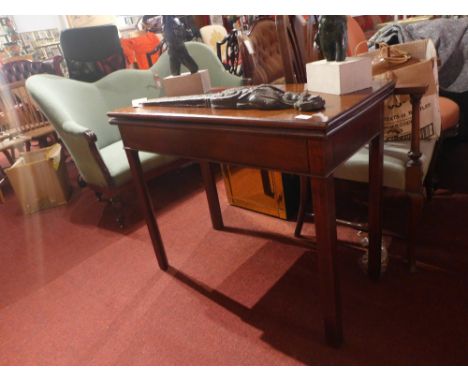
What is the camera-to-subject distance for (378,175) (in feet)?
4.36

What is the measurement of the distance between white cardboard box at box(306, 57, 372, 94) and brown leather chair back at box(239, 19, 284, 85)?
1.28m

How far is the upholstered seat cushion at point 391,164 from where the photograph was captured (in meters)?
1.36

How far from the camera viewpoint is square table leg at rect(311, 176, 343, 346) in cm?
103

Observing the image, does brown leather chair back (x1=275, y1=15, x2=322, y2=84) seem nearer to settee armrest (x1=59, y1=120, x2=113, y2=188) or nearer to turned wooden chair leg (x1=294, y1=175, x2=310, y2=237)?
turned wooden chair leg (x1=294, y1=175, x2=310, y2=237)

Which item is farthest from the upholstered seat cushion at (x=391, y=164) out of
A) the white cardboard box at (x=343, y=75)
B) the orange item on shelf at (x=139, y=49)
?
the orange item on shelf at (x=139, y=49)

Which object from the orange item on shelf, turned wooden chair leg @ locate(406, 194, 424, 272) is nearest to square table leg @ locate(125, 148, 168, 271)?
turned wooden chair leg @ locate(406, 194, 424, 272)

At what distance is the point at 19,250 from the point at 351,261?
1989mm

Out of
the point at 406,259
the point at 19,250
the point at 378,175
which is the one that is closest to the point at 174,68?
the point at 378,175

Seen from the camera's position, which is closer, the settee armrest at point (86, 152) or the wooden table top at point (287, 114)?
the wooden table top at point (287, 114)

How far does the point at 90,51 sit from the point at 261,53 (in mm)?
1463

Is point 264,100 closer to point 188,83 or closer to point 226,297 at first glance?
point 188,83

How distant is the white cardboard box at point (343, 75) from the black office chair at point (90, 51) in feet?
7.86

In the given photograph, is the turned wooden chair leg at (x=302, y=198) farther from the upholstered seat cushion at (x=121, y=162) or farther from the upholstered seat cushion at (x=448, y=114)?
the upholstered seat cushion at (x=121, y=162)

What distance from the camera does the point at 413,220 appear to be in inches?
57.1
